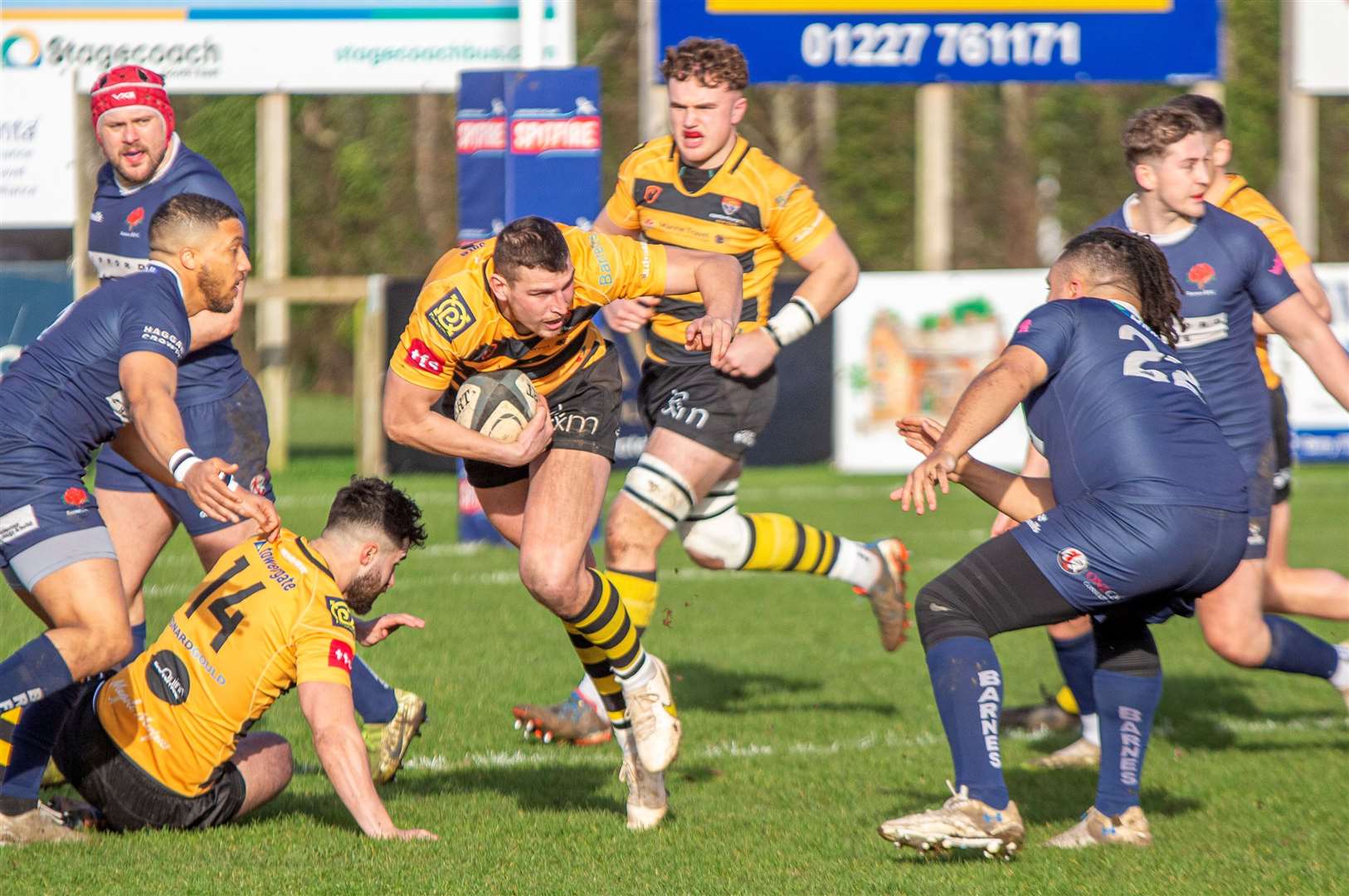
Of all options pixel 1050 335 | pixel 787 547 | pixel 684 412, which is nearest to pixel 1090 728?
pixel 787 547

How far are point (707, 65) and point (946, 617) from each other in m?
2.69

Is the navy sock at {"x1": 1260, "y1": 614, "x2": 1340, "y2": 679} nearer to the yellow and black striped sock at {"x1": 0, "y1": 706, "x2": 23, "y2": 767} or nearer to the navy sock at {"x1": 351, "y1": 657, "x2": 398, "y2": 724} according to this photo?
the navy sock at {"x1": 351, "y1": 657, "x2": 398, "y2": 724}

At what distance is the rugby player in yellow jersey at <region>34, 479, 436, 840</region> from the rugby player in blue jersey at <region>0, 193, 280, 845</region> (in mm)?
145

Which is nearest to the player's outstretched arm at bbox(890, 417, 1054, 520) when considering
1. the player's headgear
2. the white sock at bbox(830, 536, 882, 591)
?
the white sock at bbox(830, 536, 882, 591)

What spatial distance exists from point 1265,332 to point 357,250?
26944 mm

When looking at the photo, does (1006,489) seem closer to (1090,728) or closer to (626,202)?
(1090,728)

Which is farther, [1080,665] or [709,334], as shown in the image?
[1080,665]

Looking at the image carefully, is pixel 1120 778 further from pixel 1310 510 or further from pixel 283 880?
pixel 1310 510

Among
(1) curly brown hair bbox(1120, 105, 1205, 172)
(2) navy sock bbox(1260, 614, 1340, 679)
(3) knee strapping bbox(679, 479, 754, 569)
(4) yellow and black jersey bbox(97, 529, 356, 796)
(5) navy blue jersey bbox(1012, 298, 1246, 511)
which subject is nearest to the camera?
(5) navy blue jersey bbox(1012, 298, 1246, 511)

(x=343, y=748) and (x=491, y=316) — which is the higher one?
(x=491, y=316)

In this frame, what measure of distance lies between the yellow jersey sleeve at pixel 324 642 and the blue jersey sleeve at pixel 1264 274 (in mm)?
3232

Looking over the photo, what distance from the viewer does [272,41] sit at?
15.5m

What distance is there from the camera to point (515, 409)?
17.2ft

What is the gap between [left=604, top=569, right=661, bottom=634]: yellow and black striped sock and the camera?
645 centimetres
